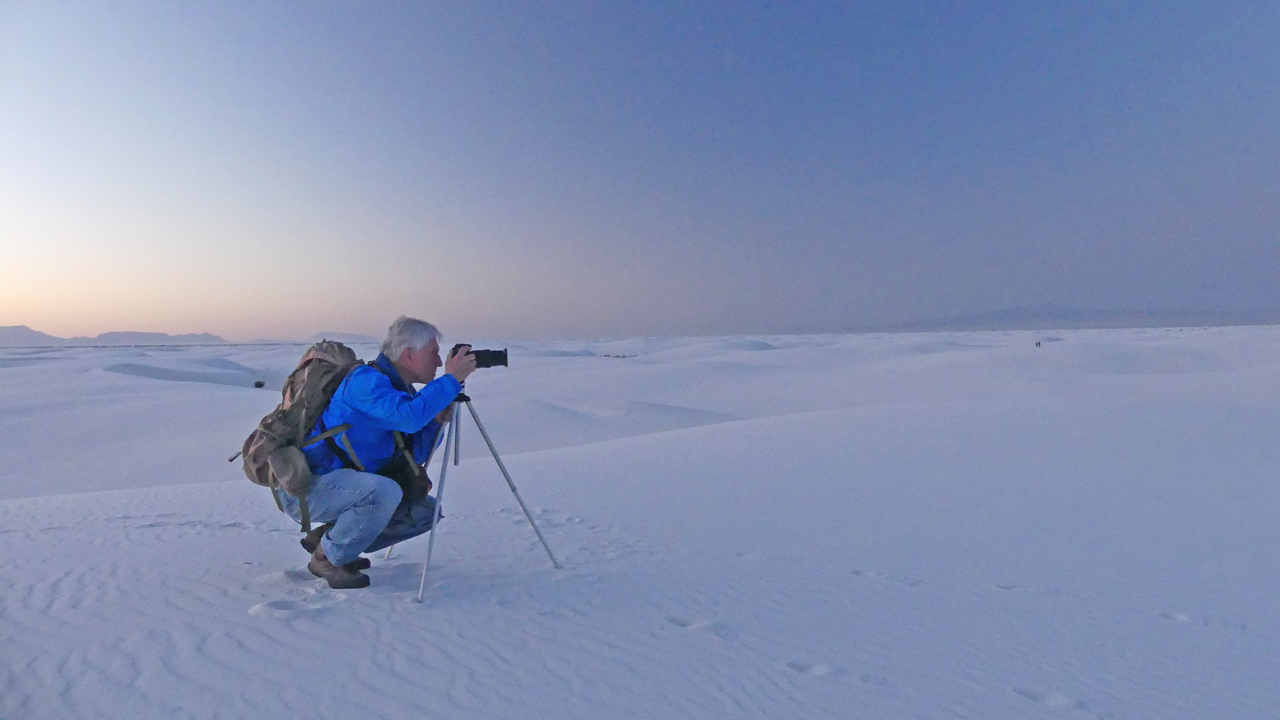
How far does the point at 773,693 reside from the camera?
296 centimetres

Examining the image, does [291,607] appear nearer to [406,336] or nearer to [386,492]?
[386,492]

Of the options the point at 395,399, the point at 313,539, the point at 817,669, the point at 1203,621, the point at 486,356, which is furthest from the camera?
the point at 313,539

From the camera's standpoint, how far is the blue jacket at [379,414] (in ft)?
11.1

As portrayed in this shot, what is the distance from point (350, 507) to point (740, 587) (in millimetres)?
2250

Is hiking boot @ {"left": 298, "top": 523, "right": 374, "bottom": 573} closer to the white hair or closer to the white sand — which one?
the white sand

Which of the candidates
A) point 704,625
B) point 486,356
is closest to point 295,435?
point 486,356

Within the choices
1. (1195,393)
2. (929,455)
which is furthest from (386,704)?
(1195,393)

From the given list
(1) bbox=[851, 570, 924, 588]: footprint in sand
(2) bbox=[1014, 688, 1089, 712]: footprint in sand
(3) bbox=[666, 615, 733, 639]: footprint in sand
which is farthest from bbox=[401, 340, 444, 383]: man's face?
(2) bbox=[1014, 688, 1089, 712]: footprint in sand

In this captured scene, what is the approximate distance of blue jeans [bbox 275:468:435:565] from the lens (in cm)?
368

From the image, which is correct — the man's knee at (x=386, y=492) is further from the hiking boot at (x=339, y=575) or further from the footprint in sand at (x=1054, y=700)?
the footprint in sand at (x=1054, y=700)

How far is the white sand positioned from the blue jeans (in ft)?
0.92

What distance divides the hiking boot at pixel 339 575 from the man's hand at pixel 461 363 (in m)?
1.25

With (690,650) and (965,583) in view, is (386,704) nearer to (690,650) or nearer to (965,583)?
(690,650)

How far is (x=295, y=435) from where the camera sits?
3.62 m
